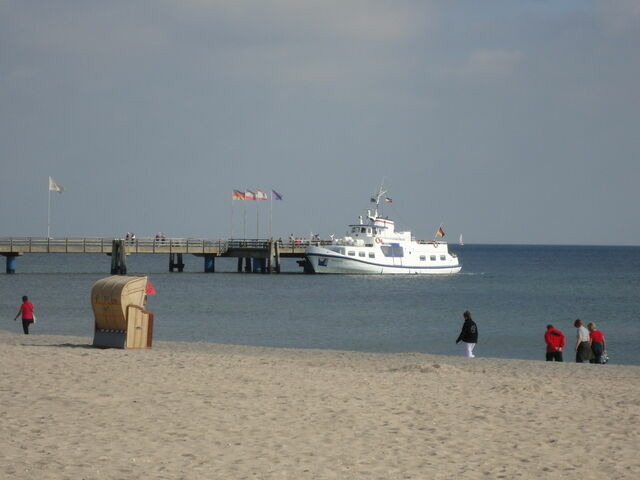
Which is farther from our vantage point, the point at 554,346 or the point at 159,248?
the point at 159,248

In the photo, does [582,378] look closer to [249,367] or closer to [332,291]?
[249,367]

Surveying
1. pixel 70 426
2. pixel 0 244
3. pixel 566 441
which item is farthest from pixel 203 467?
pixel 0 244

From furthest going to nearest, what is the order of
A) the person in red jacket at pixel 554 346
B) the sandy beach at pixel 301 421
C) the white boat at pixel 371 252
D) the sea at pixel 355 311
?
1. the white boat at pixel 371 252
2. the sea at pixel 355 311
3. the person in red jacket at pixel 554 346
4. the sandy beach at pixel 301 421

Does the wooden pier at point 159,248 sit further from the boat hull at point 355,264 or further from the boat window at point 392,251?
the boat window at point 392,251

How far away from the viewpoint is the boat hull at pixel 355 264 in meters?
73.1

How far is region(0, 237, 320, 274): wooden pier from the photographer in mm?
66562

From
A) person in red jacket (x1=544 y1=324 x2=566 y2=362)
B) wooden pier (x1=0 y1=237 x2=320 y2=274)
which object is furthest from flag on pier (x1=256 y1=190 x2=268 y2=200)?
person in red jacket (x1=544 y1=324 x2=566 y2=362)

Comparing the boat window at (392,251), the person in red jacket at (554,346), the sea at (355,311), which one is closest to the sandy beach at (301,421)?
the person in red jacket at (554,346)

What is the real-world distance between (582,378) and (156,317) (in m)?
23.0

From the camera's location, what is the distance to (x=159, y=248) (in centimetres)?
7250

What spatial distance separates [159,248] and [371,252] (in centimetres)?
1639

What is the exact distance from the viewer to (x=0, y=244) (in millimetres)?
66625

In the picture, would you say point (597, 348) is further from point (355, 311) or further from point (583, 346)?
point (355, 311)

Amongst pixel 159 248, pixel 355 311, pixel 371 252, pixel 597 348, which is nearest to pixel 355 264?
pixel 371 252
